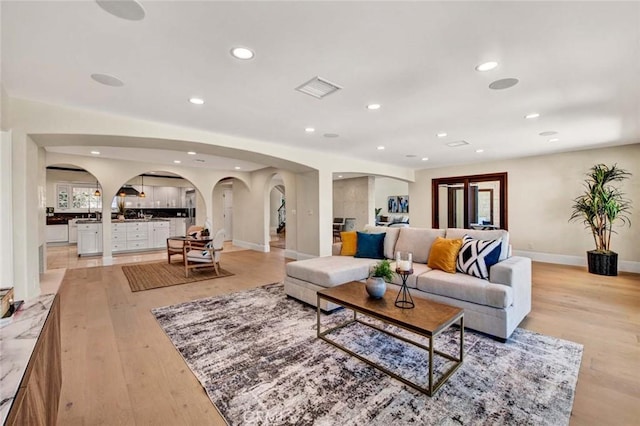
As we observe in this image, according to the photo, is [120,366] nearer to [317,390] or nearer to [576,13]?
[317,390]

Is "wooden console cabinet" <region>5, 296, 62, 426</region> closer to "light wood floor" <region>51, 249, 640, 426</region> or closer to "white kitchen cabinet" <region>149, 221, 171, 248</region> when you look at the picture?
"light wood floor" <region>51, 249, 640, 426</region>

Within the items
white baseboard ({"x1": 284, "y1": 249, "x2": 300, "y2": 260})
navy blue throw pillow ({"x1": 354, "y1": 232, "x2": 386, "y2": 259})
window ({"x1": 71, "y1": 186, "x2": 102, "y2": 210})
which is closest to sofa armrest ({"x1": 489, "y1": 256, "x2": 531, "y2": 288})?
navy blue throw pillow ({"x1": 354, "y1": 232, "x2": 386, "y2": 259})

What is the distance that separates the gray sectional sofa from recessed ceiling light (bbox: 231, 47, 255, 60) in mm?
2347

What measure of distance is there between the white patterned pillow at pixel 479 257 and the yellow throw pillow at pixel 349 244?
5.17 ft

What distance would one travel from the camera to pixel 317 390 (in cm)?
198

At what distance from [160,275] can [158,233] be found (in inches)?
153

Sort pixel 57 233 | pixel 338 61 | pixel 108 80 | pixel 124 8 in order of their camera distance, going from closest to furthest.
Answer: pixel 124 8, pixel 338 61, pixel 108 80, pixel 57 233

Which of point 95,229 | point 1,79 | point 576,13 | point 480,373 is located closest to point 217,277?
point 1,79

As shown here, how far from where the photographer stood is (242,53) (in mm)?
2236

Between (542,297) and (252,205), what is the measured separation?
7285mm

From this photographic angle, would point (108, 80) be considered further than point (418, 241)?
No

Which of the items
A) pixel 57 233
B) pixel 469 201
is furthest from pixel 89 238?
pixel 469 201

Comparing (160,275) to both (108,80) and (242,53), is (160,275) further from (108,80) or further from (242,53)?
(242,53)

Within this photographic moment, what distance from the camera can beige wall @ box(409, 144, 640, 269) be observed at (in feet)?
17.9
